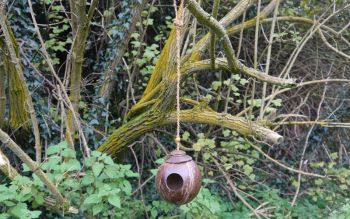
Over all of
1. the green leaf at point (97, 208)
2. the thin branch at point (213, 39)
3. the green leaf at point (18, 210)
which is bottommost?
the green leaf at point (97, 208)

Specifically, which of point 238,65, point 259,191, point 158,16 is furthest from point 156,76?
point 259,191

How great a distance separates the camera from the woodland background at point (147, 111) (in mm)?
3049

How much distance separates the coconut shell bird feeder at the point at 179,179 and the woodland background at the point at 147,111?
567mm

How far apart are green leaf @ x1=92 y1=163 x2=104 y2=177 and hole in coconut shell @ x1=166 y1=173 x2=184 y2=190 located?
0.66 metres

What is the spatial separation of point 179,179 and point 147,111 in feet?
4.29

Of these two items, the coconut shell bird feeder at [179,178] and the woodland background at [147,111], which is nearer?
the coconut shell bird feeder at [179,178]

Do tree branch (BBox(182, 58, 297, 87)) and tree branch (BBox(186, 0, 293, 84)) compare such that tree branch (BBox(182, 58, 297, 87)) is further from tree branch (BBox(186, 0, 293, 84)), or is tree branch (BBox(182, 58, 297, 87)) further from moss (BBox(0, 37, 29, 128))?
moss (BBox(0, 37, 29, 128))

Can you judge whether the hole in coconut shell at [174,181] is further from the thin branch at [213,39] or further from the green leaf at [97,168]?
the thin branch at [213,39]

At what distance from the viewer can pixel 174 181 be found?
96.2 inches

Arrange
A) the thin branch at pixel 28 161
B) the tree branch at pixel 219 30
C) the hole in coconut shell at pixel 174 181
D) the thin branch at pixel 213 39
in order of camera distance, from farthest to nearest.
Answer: the thin branch at pixel 28 161
the thin branch at pixel 213 39
the hole in coconut shell at pixel 174 181
the tree branch at pixel 219 30

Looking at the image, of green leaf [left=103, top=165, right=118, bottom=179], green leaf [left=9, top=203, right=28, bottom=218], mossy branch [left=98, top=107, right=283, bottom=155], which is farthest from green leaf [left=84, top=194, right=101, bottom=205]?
mossy branch [left=98, top=107, right=283, bottom=155]

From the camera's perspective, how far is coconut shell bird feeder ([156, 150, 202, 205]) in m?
2.32

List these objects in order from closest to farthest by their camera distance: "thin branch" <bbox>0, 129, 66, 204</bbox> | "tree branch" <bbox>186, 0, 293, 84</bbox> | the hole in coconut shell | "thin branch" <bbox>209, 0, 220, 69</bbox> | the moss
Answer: "tree branch" <bbox>186, 0, 293, 84</bbox> → the hole in coconut shell → "thin branch" <bbox>209, 0, 220, 69</bbox> → "thin branch" <bbox>0, 129, 66, 204</bbox> → the moss

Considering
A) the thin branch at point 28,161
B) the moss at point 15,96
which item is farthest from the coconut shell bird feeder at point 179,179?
the moss at point 15,96
